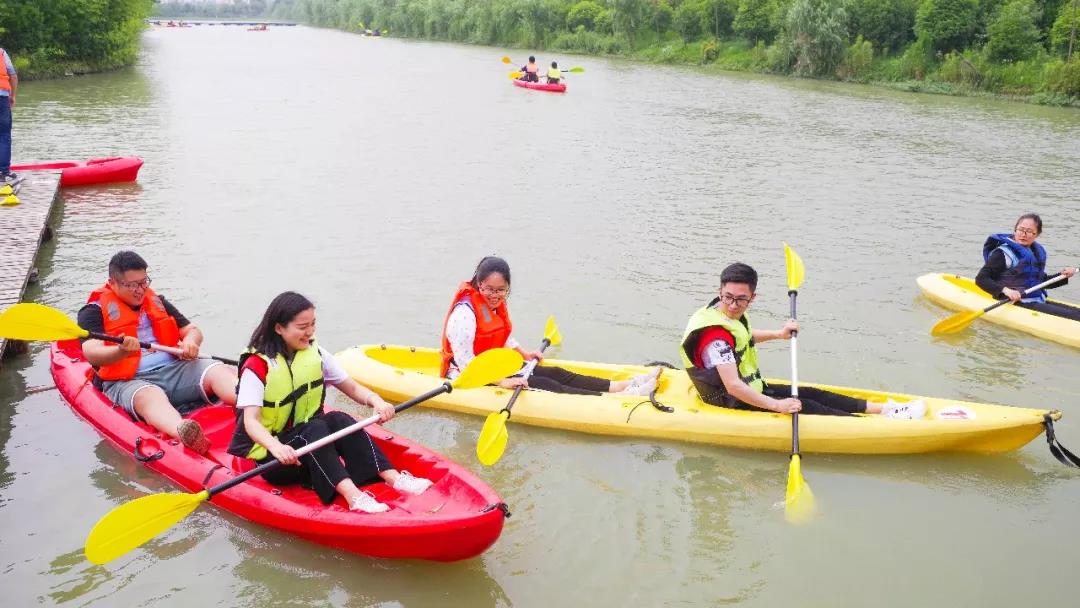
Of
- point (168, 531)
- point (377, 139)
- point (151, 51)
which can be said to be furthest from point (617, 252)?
point (151, 51)

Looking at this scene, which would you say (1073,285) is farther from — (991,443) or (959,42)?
(959,42)

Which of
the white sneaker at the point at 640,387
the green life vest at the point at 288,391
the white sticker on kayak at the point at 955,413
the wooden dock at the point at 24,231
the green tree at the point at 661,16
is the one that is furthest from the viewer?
the green tree at the point at 661,16

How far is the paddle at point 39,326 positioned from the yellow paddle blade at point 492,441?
1.92m

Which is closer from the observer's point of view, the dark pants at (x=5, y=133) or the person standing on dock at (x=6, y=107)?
the person standing on dock at (x=6, y=107)

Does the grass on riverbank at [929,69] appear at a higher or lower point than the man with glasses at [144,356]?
higher

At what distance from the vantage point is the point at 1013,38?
26281 millimetres

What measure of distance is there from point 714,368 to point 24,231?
6.57 m

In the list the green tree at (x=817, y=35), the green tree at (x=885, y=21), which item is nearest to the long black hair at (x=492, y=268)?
the green tree at (x=817, y=35)

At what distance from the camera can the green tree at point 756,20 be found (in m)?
33.7

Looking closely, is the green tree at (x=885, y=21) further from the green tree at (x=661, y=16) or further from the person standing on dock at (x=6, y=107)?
the person standing on dock at (x=6, y=107)

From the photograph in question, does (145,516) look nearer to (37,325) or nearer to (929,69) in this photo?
(37,325)

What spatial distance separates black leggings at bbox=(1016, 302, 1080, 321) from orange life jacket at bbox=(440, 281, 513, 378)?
449cm

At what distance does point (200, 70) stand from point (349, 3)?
41.2m

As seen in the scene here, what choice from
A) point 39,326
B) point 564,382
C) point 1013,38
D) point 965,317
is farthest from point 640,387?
point 1013,38
